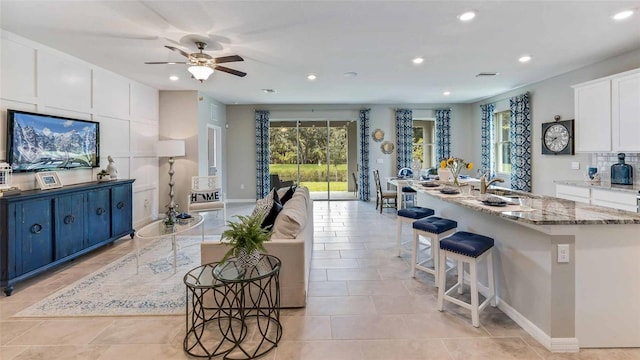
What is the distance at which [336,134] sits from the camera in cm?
915

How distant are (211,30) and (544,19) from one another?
355 cm

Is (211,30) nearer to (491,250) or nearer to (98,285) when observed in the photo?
(98,285)

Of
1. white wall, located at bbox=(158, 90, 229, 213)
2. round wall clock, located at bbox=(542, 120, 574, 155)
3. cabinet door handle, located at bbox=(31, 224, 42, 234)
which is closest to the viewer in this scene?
cabinet door handle, located at bbox=(31, 224, 42, 234)

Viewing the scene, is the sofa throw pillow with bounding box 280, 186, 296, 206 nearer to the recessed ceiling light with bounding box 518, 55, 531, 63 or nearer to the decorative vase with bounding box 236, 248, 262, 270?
the decorative vase with bounding box 236, 248, 262, 270

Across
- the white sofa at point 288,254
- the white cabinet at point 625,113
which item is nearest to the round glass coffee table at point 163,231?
the white sofa at point 288,254

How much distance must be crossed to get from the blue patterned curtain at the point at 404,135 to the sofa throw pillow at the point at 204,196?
17.0ft

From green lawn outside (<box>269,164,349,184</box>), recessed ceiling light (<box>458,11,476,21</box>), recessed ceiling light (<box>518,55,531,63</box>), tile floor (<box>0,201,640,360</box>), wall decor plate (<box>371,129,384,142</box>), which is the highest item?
recessed ceiling light (<box>518,55,531,63</box>)

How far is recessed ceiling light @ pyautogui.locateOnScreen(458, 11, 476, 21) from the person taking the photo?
10.1 ft

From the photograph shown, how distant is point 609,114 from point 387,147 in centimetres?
510

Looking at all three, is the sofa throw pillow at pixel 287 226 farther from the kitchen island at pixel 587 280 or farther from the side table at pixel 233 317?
the kitchen island at pixel 587 280

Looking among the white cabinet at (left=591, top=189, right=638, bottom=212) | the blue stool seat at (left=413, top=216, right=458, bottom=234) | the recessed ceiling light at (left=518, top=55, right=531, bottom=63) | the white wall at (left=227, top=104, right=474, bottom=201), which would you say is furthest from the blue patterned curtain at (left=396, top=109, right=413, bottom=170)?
the blue stool seat at (left=413, top=216, right=458, bottom=234)

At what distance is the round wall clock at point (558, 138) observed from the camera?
17.8ft

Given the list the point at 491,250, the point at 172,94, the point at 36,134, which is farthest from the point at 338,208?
the point at 36,134

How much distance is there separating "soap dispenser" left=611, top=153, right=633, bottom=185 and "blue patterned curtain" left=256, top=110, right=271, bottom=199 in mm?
7179
